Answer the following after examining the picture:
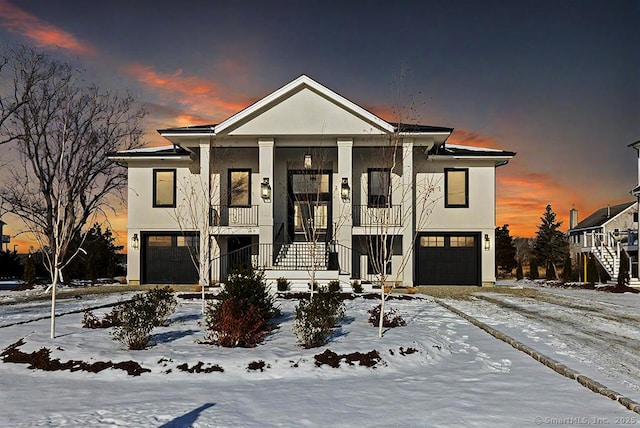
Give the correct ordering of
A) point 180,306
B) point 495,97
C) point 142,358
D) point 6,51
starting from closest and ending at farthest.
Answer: point 142,358 < point 180,306 < point 495,97 < point 6,51

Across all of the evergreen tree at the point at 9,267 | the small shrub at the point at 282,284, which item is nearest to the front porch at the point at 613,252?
the small shrub at the point at 282,284

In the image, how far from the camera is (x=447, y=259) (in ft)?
79.3

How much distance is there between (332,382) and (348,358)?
94 centimetres

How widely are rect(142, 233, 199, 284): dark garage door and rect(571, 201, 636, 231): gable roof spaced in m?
39.6

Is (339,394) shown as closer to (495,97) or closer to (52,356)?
(52,356)

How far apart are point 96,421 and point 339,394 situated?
9.71ft

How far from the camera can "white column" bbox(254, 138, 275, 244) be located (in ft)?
72.1

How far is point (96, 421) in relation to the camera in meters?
6.05

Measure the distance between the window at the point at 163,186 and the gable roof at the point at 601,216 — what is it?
40051 mm

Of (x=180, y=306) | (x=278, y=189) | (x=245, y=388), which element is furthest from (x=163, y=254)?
(x=245, y=388)

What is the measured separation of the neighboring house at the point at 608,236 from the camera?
33.7 metres

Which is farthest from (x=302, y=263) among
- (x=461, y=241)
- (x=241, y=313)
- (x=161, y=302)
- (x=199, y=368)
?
(x=199, y=368)

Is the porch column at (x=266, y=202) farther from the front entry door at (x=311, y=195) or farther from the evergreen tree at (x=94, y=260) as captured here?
the evergreen tree at (x=94, y=260)

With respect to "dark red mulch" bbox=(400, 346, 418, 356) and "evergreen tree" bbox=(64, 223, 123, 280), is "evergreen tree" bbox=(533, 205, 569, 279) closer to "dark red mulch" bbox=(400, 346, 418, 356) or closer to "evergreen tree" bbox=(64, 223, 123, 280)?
"evergreen tree" bbox=(64, 223, 123, 280)
